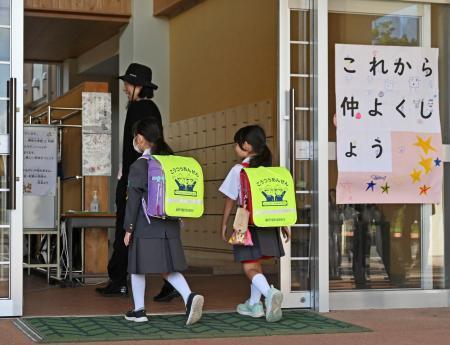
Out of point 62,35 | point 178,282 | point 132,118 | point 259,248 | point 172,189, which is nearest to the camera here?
point 172,189

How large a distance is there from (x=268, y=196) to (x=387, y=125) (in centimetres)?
136

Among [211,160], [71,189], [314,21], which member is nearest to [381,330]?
[314,21]

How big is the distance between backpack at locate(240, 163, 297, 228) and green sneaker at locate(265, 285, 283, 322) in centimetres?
45

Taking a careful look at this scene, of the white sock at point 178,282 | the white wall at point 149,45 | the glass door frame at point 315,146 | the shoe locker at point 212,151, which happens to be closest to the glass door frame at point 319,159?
the glass door frame at point 315,146

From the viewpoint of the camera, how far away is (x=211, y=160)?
11984 millimetres

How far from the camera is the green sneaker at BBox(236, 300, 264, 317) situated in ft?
20.1

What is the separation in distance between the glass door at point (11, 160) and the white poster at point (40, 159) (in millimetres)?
2741

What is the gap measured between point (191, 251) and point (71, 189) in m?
3.05

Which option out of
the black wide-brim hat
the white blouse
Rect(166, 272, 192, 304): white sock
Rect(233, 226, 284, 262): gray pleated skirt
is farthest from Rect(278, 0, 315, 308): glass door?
the black wide-brim hat

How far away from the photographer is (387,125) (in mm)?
6699

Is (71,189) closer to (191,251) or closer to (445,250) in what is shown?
(191,251)

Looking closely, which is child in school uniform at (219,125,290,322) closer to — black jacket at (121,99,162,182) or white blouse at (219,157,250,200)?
white blouse at (219,157,250,200)

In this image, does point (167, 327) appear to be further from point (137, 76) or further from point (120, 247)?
point (137, 76)

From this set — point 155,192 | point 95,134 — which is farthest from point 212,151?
point 155,192
